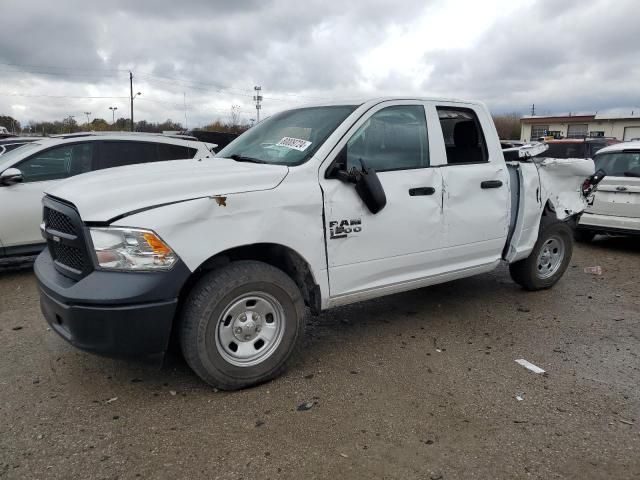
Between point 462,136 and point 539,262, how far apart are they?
6.19 ft

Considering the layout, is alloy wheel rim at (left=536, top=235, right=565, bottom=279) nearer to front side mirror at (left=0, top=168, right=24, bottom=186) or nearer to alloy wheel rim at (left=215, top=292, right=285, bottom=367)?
alloy wheel rim at (left=215, top=292, right=285, bottom=367)

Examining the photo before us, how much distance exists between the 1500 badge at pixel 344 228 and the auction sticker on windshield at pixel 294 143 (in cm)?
60

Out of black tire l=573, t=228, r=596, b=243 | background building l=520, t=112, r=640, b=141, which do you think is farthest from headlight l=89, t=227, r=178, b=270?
background building l=520, t=112, r=640, b=141

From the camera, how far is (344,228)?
3.68m

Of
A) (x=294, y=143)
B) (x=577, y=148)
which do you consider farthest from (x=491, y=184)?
(x=577, y=148)

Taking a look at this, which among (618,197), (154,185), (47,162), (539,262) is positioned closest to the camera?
(154,185)

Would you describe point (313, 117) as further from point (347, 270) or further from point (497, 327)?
point (497, 327)

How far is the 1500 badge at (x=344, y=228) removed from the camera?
3629mm

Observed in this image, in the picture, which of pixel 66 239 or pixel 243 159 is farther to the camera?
pixel 243 159

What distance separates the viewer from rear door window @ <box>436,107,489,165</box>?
14.7ft

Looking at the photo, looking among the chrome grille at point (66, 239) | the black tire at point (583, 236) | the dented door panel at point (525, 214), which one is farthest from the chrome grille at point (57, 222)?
the black tire at point (583, 236)

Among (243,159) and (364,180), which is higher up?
(243,159)

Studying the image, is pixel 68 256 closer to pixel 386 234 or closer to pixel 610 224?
pixel 386 234

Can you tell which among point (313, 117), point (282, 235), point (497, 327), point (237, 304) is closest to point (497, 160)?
point (497, 327)
